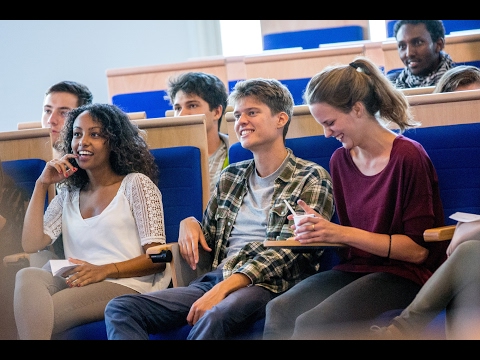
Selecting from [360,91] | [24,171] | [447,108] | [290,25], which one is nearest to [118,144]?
[24,171]

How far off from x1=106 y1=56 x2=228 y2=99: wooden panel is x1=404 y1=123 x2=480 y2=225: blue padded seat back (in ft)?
4.74

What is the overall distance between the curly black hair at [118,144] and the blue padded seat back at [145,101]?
3.47 feet

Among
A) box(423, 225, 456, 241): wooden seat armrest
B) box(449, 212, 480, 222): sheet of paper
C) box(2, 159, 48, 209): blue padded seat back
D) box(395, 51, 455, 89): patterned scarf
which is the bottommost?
box(423, 225, 456, 241): wooden seat armrest

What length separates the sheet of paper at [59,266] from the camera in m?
1.57

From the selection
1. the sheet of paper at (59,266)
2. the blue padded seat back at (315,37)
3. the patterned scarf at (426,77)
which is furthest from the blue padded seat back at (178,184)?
the blue padded seat back at (315,37)

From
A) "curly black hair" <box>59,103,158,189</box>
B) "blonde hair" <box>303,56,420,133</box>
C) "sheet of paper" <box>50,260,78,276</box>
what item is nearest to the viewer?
"blonde hair" <box>303,56,420,133</box>

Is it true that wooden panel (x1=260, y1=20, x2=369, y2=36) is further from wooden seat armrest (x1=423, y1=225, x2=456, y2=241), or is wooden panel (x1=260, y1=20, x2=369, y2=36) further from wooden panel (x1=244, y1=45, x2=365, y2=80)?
wooden seat armrest (x1=423, y1=225, x2=456, y2=241)

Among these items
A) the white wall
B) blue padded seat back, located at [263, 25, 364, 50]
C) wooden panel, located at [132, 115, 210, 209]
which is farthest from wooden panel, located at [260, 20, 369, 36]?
wooden panel, located at [132, 115, 210, 209]

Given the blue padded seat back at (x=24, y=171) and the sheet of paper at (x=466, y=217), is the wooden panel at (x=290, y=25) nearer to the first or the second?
the blue padded seat back at (x=24, y=171)

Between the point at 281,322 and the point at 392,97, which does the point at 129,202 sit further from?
the point at 392,97

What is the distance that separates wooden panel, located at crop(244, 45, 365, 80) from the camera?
2.63 meters

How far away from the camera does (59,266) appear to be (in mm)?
1572

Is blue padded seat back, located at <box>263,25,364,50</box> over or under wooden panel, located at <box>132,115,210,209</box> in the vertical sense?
over

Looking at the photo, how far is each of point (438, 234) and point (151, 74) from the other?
5.80 feet
